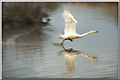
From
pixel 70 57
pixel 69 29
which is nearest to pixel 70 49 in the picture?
pixel 70 57

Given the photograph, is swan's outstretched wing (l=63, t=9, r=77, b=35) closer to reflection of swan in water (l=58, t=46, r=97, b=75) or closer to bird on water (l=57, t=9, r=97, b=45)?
bird on water (l=57, t=9, r=97, b=45)

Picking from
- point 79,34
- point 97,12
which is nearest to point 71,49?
point 79,34

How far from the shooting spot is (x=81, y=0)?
5.33 meters

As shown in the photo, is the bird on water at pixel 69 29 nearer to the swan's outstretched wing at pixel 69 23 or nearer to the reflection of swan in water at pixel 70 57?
the swan's outstretched wing at pixel 69 23

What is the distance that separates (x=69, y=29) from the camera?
548cm

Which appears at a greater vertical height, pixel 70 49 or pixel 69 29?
pixel 69 29

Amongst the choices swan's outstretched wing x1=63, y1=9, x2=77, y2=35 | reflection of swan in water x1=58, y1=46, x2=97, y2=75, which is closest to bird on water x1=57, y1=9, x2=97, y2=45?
swan's outstretched wing x1=63, y1=9, x2=77, y2=35

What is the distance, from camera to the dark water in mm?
5406

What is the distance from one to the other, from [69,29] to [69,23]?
0.07 metres

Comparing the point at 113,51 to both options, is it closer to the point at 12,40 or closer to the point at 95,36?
the point at 95,36

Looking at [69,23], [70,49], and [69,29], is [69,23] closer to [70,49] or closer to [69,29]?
[69,29]

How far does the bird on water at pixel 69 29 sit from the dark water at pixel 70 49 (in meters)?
0.05

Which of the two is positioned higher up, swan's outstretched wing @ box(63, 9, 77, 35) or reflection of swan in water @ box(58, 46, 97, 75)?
swan's outstretched wing @ box(63, 9, 77, 35)

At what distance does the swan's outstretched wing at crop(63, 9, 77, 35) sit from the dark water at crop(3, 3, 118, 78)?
0.05 metres
